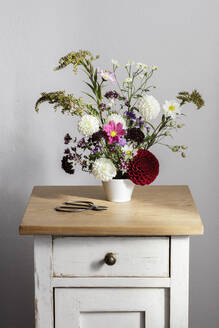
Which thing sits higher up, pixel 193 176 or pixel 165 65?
pixel 165 65

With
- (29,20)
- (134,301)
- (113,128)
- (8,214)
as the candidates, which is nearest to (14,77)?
(29,20)

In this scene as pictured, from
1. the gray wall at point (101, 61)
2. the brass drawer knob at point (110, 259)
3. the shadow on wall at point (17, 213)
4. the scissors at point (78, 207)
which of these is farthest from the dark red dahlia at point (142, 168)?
the shadow on wall at point (17, 213)

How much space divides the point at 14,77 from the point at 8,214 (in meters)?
0.55

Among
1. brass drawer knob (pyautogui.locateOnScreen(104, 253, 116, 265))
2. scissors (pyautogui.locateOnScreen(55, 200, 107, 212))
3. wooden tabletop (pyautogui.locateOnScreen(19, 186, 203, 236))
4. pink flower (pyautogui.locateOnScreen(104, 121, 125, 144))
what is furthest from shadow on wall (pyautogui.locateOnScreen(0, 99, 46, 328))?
brass drawer knob (pyautogui.locateOnScreen(104, 253, 116, 265))

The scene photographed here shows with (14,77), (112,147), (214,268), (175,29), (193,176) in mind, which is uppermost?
(175,29)

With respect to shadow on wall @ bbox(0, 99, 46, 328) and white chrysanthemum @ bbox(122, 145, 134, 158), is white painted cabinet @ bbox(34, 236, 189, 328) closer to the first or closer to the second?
white chrysanthemum @ bbox(122, 145, 134, 158)

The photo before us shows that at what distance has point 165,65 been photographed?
→ 80.3 inches

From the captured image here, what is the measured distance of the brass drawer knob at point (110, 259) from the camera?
55.4 inches

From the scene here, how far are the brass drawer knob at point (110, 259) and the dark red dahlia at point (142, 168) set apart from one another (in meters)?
0.23

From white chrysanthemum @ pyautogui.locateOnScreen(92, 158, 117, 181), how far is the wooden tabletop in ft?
0.32

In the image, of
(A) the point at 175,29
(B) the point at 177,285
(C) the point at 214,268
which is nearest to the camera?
(B) the point at 177,285

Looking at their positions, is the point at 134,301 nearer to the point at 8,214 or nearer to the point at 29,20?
the point at 8,214

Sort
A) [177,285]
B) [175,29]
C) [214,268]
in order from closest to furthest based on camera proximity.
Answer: [177,285] < [175,29] < [214,268]

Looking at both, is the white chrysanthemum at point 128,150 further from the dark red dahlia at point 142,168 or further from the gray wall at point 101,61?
the gray wall at point 101,61
